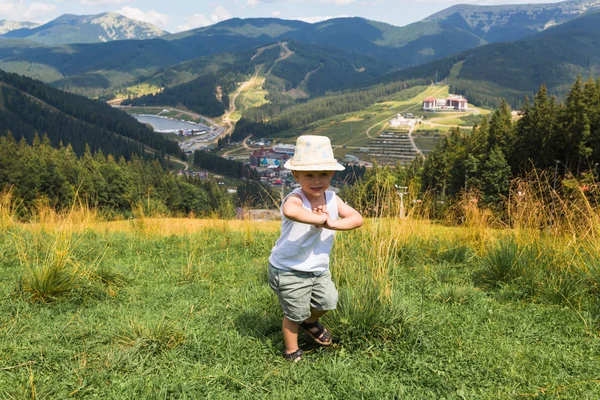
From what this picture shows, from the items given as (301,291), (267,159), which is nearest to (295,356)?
(301,291)

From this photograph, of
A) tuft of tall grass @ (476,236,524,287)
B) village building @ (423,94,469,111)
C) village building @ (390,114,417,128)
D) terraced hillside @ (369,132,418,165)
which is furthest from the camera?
village building @ (423,94,469,111)

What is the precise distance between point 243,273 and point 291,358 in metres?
2.34

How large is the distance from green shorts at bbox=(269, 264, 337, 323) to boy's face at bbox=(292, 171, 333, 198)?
1.96 ft

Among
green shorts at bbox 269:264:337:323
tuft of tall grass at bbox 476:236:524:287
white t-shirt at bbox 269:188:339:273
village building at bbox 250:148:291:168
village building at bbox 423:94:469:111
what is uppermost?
white t-shirt at bbox 269:188:339:273

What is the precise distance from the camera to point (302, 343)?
3.28 metres

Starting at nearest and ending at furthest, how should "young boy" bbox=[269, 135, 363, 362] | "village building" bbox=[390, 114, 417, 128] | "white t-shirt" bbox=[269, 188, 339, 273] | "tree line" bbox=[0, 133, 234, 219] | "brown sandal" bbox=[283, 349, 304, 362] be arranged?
"young boy" bbox=[269, 135, 363, 362] < "white t-shirt" bbox=[269, 188, 339, 273] < "brown sandal" bbox=[283, 349, 304, 362] < "tree line" bbox=[0, 133, 234, 219] < "village building" bbox=[390, 114, 417, 128]

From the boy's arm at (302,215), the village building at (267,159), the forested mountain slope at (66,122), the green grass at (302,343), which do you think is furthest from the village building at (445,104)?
the boy's arm at (302,215)

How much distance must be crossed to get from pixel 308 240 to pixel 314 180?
425mm

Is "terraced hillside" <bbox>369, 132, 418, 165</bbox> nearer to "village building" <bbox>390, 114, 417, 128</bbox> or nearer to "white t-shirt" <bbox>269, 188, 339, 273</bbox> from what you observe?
"village building" <bbox>390, 114, 417, 128</bbox>

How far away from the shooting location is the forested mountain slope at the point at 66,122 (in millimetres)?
110062

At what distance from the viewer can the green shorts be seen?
9.46 feet

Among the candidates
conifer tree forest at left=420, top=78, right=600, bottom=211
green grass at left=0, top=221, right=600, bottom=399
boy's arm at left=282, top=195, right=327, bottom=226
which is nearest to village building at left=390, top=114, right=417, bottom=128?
conifer tree forest at left=420, top=78, right=600, bottom=211

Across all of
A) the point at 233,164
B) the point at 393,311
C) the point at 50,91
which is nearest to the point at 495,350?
the point at 393,311

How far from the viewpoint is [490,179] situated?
22828 millimetres
